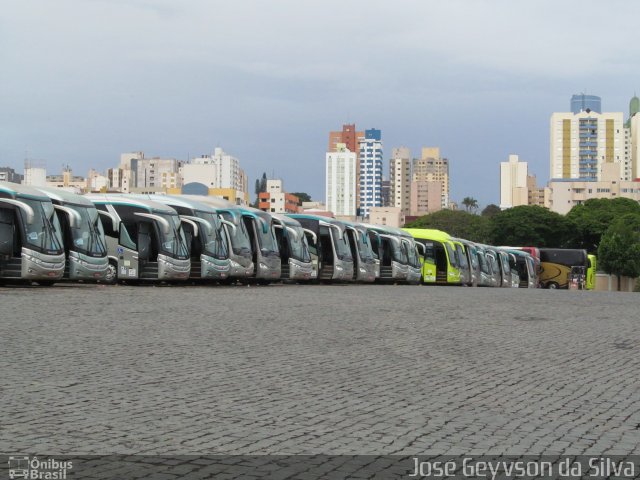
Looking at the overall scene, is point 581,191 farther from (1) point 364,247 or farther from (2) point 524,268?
(1) point 364,247

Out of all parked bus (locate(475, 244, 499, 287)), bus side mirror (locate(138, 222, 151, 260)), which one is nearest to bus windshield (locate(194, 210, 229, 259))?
bus side mirror (locate(138, 222, 151, 260))

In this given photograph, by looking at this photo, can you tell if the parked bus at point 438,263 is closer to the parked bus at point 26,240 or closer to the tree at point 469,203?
the parked bus at point 26,240

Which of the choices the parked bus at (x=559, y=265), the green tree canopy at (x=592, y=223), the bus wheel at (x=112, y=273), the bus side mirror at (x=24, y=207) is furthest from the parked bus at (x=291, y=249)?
the green tree canopy at (x=592, y=223)

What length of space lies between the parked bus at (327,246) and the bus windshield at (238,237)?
709cm

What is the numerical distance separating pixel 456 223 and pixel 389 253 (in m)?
69.6

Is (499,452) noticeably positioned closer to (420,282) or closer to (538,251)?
(420,282)

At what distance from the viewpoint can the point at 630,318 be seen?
62.5ft

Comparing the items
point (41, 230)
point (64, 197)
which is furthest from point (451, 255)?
point (41, 230)

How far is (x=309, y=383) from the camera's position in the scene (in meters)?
9.52

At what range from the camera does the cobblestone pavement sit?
22.6ft

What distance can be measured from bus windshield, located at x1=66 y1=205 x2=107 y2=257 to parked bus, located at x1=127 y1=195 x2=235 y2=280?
3.87 metres

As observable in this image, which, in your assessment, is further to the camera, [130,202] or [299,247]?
[299,247]

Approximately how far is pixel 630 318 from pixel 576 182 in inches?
5665

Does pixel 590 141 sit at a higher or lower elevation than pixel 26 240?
higher
